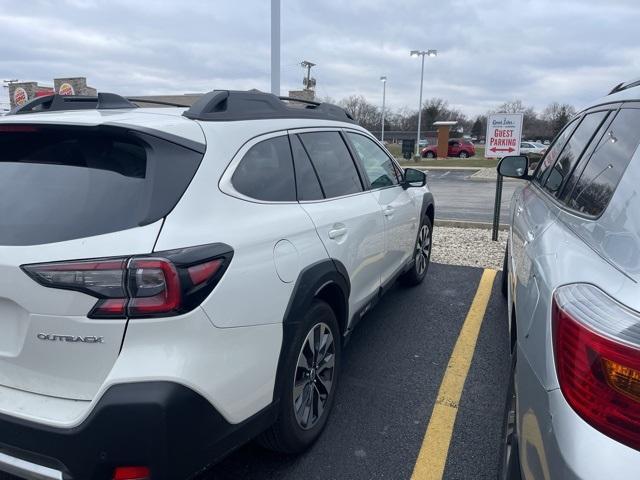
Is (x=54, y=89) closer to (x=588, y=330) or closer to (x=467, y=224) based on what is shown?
(x=467, y=224)

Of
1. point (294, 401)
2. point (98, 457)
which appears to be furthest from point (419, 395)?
point (98, 457)

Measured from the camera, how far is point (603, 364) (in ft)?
4.07

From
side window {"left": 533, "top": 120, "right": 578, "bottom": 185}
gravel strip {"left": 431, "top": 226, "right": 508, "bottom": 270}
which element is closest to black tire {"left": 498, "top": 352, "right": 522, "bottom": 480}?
side window {"left": 533, "top": 120, "right": 578, "bottom": 185}

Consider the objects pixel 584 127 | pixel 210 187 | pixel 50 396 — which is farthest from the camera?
pixel 584 127

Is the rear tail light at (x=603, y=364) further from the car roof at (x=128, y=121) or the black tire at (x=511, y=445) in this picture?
the car roof at (x=128, y=121)

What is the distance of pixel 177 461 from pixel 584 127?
2.72 metres

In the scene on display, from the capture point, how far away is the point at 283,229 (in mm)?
2316

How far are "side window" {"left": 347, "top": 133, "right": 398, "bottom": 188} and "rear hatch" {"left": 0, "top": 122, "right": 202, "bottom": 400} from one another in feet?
6.45

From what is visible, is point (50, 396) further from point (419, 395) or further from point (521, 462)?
point (419, 395)

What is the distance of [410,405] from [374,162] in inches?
75.4

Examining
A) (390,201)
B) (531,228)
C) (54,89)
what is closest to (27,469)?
(531,228)

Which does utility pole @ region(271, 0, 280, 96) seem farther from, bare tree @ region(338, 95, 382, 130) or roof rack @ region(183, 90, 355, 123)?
bare tree @ region(338, 95, 382, 130)

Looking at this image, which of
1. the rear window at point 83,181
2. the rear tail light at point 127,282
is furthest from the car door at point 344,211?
the rear tail light at point 127,282

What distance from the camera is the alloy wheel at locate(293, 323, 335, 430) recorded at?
2514mm
